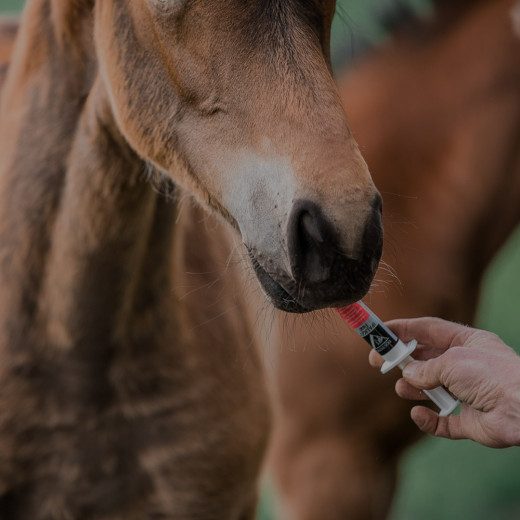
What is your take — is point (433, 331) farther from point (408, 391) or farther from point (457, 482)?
point (457, 482)

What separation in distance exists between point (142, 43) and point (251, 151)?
0.27m

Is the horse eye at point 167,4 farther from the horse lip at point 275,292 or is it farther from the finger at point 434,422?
the finger at point 434,422

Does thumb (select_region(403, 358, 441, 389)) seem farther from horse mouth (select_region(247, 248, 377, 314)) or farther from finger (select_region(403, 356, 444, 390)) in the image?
horse mouth (select_region(247, 248, 377, 314))

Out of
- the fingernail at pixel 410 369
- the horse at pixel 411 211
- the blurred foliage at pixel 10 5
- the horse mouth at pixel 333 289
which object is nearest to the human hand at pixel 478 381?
the fingernail at pixel 410 369

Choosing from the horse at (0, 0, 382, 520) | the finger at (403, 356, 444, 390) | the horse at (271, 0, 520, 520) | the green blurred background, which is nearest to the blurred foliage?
the green blurred background

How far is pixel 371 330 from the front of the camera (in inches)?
43.6

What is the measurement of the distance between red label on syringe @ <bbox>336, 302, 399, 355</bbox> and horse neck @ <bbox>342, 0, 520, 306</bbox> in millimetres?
1081

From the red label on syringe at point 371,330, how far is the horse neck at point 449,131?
1.08m

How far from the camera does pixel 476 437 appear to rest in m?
1.09

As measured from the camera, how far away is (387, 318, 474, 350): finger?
1155 mm

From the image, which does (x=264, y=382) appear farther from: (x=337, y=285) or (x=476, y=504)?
(x=476, y=504)

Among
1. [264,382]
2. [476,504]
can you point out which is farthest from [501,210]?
[476,504]

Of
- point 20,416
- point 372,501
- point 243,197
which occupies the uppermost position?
point 243,197

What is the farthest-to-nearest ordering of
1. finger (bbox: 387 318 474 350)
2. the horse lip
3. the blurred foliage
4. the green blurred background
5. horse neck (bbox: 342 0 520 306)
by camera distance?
the blurred foliage, the green blurred background, horse neck (bbox: 342 0 520 306), finger (bbox: 387 318 474 350), the horse lip
